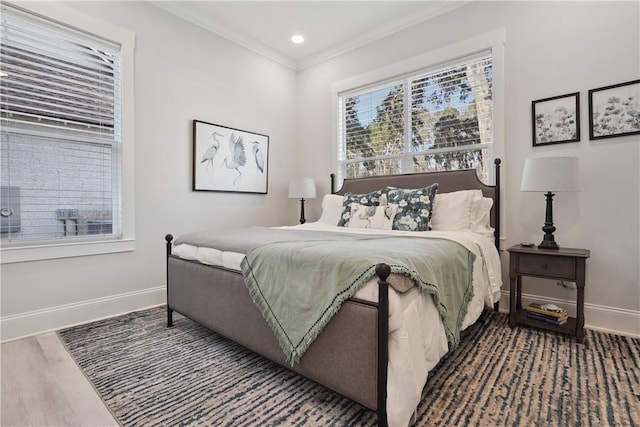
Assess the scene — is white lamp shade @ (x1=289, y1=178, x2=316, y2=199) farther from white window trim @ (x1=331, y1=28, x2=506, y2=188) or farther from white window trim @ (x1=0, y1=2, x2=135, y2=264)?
white window trim @ (x1=0, y1=2, x2=135, y2=264)

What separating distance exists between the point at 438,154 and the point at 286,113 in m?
2.15

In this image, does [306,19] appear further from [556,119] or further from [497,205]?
[497,205]

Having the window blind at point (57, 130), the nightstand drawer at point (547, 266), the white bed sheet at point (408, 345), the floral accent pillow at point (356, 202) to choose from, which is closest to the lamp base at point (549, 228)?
the nightstand drawer at point (547, 266)

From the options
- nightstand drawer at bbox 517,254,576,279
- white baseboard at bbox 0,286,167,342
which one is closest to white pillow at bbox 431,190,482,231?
nightstand drawer at bbox 517,254,576,279

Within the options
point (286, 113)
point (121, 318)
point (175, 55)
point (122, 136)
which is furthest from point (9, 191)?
point (286, 113)

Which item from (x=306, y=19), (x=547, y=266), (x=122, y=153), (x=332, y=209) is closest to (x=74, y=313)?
(x=122, y=153)

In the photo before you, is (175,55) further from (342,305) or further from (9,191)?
(342,305)

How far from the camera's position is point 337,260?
144 cm

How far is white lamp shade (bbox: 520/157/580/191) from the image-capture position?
2305mm

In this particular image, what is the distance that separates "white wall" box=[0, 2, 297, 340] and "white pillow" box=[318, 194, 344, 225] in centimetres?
91

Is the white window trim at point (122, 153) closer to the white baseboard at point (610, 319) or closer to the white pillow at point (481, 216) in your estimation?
the white pillow at point (481, 216)

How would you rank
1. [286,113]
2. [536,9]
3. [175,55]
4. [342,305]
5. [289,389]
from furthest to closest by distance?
1. [286,113]
2. [175,55]
3. [536,9]
4. [289,389]
5. [342,305]

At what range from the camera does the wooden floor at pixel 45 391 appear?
4.77 feet

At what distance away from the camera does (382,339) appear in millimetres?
1231
